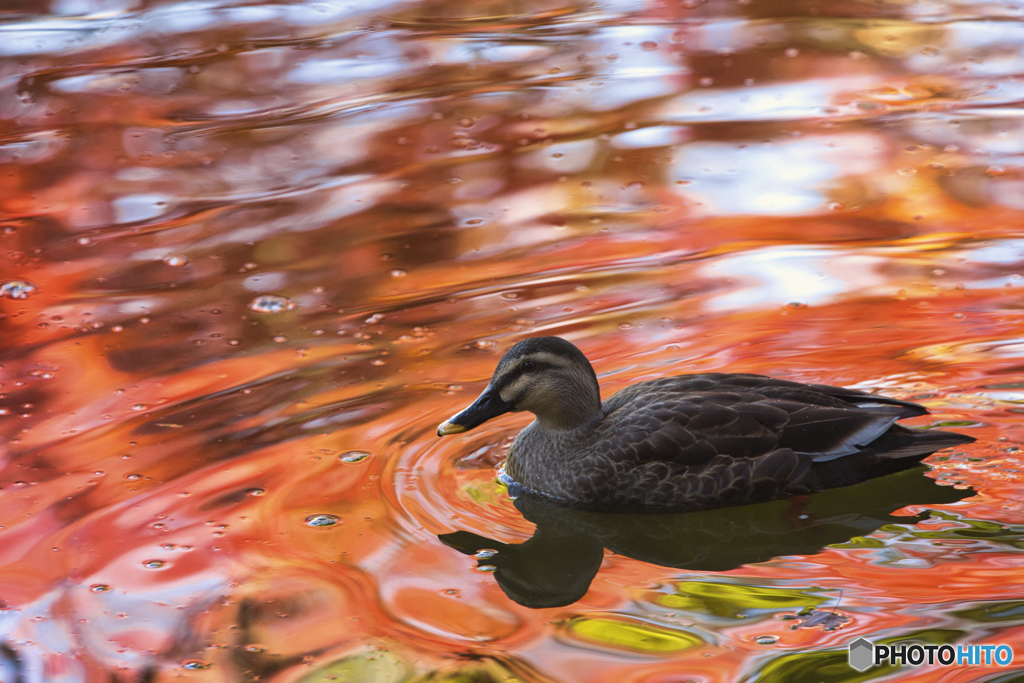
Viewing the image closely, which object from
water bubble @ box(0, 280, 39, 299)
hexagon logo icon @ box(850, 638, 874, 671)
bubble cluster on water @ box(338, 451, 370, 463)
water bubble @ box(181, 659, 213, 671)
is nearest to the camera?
hexagon logo icon @ box(850, 638, 874, 671)

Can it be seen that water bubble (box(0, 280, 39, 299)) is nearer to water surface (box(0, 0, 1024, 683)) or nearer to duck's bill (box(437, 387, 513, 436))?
water surface (box(0, 0, 1024, 683))

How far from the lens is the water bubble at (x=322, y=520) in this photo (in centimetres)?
504

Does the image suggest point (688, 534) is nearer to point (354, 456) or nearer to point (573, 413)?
point (573, 413)

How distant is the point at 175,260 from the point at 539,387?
3.70 meters

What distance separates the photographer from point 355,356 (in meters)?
6.51

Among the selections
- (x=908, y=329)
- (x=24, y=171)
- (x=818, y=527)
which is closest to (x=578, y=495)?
(x=818, y=527)

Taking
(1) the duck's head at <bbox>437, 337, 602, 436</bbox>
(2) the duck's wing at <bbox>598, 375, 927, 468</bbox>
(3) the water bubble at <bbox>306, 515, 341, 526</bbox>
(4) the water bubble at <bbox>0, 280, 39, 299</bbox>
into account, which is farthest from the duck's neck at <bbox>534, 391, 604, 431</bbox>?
(4) the water bubble at <bbox>0, 280, 39, 299</bbox>

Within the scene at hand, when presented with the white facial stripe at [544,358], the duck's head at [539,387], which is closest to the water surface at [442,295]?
the duck's head at [539,387]

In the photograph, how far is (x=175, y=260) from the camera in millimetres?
7844

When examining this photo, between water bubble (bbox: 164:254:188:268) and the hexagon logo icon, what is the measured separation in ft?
17.7

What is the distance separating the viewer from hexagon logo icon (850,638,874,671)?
3.90 meters

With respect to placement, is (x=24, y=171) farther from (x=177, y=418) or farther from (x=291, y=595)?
(x=291, y=595)

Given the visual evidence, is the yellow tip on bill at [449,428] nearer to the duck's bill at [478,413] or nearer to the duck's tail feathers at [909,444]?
the duck's bill at [478,413]

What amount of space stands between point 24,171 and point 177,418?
4528 mm
